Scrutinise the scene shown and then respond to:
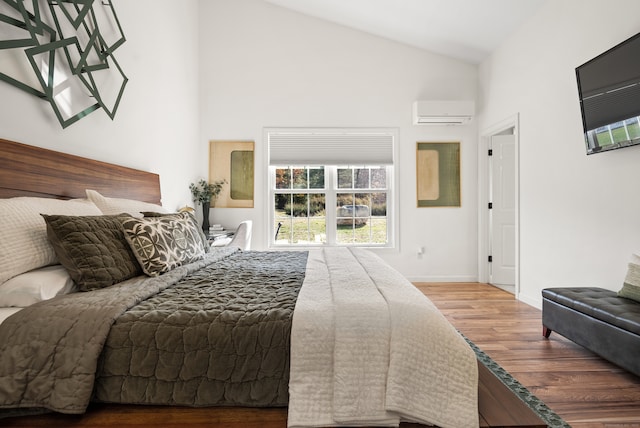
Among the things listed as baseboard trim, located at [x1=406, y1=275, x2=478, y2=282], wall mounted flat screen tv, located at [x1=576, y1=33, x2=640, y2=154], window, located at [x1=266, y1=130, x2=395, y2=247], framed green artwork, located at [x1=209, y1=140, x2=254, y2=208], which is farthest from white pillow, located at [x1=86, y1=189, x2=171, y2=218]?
baseboard trim, located at [x1=406, y1=275, x2=478, y2=282]

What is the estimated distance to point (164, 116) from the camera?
3590 millimetres

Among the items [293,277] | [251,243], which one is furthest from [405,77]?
[293,277]

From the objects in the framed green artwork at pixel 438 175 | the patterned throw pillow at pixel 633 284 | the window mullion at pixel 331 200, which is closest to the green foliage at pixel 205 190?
the window mullion at pixel 331 200

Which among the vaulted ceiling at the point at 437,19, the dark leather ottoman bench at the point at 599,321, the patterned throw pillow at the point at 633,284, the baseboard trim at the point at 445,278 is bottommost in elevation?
the baseboard trim at the point at 445,278

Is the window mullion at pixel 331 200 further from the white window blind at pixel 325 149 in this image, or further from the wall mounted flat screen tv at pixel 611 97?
the wall mounted flat screen tv at pixel 611 97

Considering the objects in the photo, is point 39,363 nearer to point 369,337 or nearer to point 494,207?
point 369,337

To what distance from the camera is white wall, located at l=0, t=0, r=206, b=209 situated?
196cm

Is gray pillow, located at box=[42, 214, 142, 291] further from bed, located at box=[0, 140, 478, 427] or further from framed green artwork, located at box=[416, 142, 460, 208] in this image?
framed green artwork, located at box=[416, 142, 460, 208]

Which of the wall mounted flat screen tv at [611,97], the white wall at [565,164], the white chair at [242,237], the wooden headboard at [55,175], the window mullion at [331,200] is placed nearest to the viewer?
the wooden headboard at [55,175]

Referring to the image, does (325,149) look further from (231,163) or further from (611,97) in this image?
(611,97)

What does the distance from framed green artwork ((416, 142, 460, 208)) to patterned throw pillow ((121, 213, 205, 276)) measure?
3.43m

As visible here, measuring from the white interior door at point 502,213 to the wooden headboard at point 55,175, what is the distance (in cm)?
418

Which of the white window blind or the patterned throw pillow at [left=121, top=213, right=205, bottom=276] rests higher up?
the white window blind

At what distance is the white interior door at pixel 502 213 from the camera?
14.9 ft
